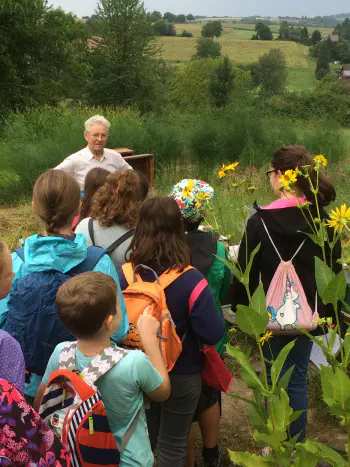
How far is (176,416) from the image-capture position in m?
2.27

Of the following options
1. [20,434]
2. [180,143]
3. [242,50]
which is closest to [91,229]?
[20,434]

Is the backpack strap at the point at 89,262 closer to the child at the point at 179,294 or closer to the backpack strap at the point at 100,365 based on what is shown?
the child at the point at 179,294

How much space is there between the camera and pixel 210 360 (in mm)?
2309

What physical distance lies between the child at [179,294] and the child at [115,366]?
0.33m

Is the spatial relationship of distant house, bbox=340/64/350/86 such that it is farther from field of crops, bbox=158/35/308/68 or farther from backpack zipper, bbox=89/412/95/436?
backpack zipper, bbox=89/412/95/436

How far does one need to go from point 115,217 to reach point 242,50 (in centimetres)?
8426

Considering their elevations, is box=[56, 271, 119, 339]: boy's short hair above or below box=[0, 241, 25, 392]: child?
above

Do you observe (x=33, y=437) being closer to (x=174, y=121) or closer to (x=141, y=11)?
(x=174, y=121)

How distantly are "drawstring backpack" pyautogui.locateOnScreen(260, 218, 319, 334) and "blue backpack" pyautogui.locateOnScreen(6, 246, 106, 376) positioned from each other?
91 cm

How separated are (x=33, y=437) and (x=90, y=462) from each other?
0.41 meters

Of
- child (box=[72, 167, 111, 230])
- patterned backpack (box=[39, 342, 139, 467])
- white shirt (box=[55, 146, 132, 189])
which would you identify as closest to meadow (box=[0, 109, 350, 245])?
white shirt (box=[55, 146, 132, 189])

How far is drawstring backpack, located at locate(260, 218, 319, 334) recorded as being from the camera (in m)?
2.44

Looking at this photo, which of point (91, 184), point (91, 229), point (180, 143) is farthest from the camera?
point (180, 143)

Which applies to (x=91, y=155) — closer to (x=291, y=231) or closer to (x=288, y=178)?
(x=291, y=231)
